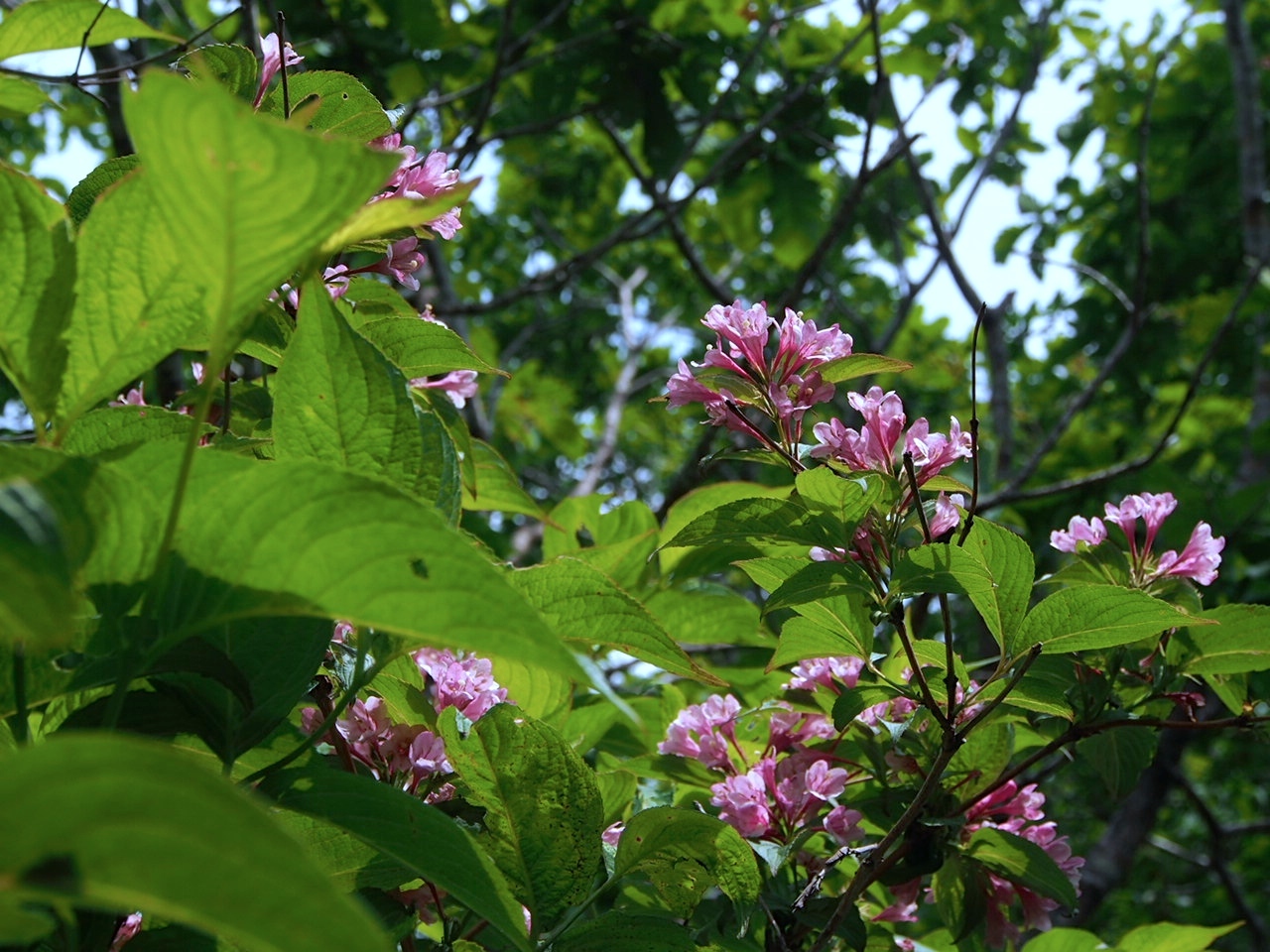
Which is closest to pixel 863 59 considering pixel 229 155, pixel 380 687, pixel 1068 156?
pixel 1068 156

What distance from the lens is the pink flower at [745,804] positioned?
3.70 ft

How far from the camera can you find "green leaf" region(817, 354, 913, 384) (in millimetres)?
985

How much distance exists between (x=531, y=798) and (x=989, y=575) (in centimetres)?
44

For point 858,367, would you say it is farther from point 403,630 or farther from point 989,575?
point 403,630

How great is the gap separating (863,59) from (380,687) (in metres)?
3.30

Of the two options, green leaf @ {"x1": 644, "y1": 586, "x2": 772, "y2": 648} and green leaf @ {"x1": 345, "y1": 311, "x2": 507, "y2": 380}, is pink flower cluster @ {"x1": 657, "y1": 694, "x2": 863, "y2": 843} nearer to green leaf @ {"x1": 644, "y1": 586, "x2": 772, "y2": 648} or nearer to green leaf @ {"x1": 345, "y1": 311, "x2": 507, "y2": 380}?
green leaf @ {"x1": 644, "y1": 586, "x2": 772, "y2": 648}

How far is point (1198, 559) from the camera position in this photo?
1.21 metres

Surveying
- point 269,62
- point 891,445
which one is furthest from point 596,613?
point 269,62

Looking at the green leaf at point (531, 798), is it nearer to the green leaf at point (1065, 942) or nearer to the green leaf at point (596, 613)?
the green leaf at point (596, 613)

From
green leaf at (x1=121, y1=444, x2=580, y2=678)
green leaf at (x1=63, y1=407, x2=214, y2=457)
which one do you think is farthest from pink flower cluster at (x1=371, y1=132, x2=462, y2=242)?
green leaf at (x1=121, y1=444, x2=580, y2=678)

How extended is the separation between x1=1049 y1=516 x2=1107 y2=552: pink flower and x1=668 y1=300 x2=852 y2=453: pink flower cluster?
375 mm

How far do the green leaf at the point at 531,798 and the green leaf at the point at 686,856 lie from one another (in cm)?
4

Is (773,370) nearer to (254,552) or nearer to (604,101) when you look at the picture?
(254,552)

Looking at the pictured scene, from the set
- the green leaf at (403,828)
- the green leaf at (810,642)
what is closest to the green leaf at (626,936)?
the green leaf at (403,828)
